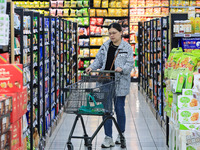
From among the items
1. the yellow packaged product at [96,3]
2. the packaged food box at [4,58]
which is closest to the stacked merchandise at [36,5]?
the yellow packaged product at [96,3]

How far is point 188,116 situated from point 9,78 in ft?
5.84

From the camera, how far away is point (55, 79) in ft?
24.6

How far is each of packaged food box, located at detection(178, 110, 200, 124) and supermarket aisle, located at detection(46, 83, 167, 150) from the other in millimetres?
1977

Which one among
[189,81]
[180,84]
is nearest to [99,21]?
[180,84]

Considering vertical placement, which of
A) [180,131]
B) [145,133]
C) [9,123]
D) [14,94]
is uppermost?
[14,94]

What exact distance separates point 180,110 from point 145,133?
298cm

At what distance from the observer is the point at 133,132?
693 centimetres

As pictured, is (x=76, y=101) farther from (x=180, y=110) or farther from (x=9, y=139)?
(x=9, y=139)

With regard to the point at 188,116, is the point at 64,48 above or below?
above

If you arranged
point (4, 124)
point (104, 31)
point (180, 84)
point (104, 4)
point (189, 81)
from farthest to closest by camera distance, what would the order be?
point (104, 4) → point (104, 31) → point (180, 84) → point (189, 81) → point (4, 124)

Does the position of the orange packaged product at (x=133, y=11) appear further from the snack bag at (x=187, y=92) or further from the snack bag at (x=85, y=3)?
the snack bag at (x=187, y=92)

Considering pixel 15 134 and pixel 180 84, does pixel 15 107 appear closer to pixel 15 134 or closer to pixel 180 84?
pixel 15 134

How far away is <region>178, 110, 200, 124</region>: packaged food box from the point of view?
12.8 ft

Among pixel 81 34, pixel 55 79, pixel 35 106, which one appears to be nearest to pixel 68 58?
pixel 55 79
